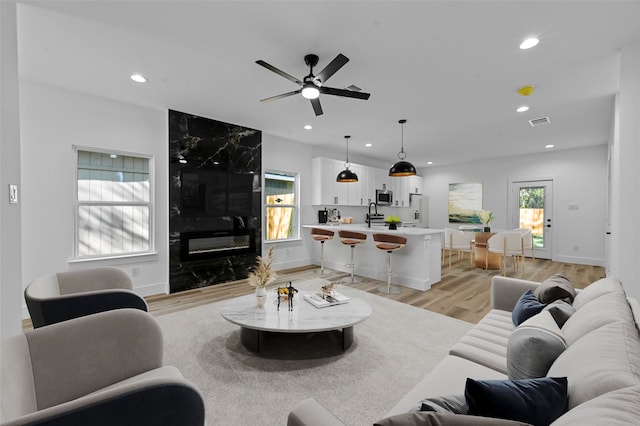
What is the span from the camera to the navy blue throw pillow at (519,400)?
0.83 meters

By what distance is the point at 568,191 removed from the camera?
271 inches

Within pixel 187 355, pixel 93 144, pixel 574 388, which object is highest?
pixel 93 144

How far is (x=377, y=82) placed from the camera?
3338 mm

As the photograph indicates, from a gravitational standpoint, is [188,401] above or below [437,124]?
below

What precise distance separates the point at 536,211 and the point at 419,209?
320cm

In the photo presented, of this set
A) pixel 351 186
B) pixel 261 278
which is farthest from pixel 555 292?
pixel 351 186

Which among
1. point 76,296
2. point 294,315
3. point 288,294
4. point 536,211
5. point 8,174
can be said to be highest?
point 8,174

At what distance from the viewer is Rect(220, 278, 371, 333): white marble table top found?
2.27 metres

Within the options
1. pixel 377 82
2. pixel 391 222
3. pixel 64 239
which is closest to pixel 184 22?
pixel 377 82

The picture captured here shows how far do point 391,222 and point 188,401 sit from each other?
445 cm

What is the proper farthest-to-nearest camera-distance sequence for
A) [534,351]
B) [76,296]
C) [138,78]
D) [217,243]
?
[217,243] < [138,78] < [76,296] < [534,351]

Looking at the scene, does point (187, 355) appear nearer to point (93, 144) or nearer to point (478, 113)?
point (93, 144)

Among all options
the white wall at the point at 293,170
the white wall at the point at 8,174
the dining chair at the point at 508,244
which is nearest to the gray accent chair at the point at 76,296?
the white wall at the point at 8,174

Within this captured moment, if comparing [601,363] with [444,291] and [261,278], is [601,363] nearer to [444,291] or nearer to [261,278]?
[261,278]
